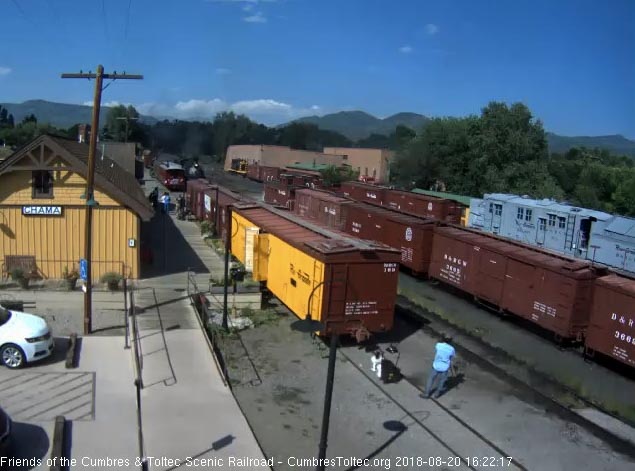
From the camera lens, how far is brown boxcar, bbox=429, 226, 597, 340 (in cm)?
1703

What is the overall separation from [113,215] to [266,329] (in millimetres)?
8085

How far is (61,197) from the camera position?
826 inches

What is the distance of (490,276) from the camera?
20.6 m

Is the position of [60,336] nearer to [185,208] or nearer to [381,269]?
[381,269]

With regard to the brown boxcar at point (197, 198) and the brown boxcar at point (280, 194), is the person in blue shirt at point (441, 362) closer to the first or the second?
the brown boxcar at point (197, 198)

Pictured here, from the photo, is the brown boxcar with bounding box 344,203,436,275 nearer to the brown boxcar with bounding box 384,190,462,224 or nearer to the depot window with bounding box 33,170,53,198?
the brown boxcar with bounding box 384,190,462,224

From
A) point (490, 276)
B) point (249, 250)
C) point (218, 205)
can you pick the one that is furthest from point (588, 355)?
point (218, 205)

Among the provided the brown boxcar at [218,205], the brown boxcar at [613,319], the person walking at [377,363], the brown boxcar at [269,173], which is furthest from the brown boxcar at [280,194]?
the person walking at [377,363]

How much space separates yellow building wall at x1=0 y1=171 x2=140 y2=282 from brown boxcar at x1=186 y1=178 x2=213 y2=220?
15.0 meters

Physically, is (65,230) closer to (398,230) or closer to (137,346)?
(137,346)

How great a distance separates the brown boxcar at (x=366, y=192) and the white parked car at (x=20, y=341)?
34.4 metres

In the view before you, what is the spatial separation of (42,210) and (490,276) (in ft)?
54.8

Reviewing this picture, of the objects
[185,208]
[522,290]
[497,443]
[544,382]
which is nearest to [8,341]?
[497,443]

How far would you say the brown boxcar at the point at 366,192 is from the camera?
4622 cm
